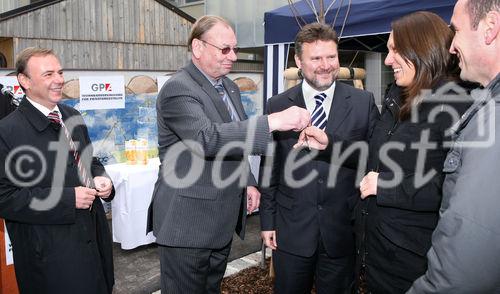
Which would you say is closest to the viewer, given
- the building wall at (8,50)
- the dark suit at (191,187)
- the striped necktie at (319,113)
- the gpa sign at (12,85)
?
the dark suit at (191,187)

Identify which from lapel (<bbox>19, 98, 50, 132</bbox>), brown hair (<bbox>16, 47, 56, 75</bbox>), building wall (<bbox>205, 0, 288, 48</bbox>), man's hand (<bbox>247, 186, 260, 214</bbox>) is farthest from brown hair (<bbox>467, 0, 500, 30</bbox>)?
building wall (<bbox>205, 0, 288, 48</bbox>)

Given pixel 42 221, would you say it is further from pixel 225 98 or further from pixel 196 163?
pixel 225 98

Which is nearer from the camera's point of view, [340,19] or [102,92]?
[340,19]

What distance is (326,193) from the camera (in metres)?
2.62

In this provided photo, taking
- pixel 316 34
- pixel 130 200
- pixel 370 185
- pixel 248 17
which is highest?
pixel 248 17

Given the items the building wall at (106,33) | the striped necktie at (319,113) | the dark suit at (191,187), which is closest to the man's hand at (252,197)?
the dark suit at (191,187)

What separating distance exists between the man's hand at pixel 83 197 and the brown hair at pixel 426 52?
5.55ft

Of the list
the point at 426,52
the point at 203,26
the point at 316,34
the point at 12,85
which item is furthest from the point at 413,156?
the point at 12,85

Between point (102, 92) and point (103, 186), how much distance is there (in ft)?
11.4

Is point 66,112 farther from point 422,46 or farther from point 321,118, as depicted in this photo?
point 422,46

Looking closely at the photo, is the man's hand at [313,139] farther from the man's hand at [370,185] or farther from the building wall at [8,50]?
the building wall at [8,50]

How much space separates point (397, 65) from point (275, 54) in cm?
335

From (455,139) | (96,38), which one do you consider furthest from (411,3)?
(96,38)

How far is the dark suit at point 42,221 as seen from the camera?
2.34 m
